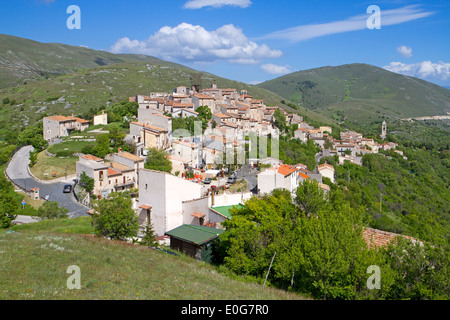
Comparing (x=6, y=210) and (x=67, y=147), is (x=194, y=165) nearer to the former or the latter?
(x=67, y=147)

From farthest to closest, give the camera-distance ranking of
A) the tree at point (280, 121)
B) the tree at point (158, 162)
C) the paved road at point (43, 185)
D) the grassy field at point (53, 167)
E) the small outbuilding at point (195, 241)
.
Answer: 1. the tree at point (280, 121)
2. the grassy field at point (53, 167)
3. the tree at point (158, 162)
4. the paved road at point (43, 185)
5. the small outbuilding at point (195, 241)

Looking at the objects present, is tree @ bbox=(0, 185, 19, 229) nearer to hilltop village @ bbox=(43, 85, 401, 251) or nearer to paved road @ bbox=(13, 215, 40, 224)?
paved road @ bbox=(13, 215, 40, 224)

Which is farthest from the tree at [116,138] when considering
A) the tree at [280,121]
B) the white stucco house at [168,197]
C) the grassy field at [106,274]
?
the tree at [280,121]

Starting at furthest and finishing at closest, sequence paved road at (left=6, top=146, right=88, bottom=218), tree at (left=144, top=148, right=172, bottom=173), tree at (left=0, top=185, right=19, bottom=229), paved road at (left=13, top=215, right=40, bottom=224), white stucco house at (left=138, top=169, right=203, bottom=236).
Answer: tree at (left=144, top=148, right=172, bottom=173), paved road at (left=6, top=146, right=88, bottom=218), paved road at (left=13, top=215, right=40, bottom=224), tree at (left=0, top=185, right=19, bottom=229), white stucco house at (left=138, top=169, right=203, bottom=236)

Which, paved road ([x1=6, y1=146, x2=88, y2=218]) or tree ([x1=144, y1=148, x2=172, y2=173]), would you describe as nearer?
paved road ([x1=6, y1=146, x2=88, y2=218])

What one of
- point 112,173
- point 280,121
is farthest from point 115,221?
point 280,121

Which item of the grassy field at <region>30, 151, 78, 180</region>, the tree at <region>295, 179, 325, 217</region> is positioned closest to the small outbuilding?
the tree at <region>295, 179, 325, 217</region>

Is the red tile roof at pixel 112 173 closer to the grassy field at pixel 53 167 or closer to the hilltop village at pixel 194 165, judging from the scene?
the hilltop village at pixel 194 165
